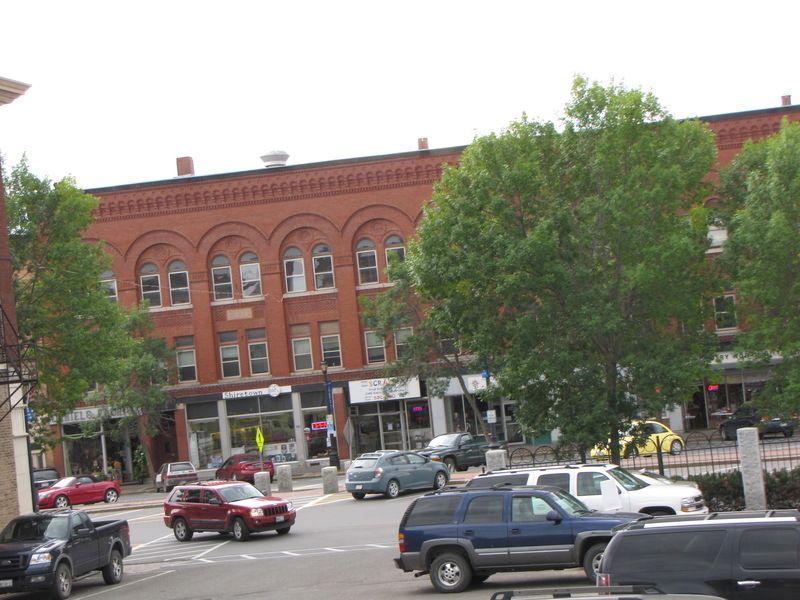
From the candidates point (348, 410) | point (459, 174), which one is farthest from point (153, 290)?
point (459, 174)

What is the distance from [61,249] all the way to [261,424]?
20.3 m

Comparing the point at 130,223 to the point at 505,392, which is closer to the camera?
the point at 505,392

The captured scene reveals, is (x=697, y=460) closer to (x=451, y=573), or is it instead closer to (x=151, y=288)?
(x=451, y=573)

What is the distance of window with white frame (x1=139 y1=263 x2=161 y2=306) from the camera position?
51.2 meters

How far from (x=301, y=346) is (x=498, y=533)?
36.5m

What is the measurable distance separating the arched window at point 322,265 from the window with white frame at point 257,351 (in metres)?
3.99

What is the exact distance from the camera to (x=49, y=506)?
40.1m

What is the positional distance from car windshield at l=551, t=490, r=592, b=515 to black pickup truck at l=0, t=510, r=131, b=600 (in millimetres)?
9393

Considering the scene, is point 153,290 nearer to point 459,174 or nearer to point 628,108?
point 459,174

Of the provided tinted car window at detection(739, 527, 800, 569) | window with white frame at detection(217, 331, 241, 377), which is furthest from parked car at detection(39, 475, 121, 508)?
tinted car window at detection(739, 527, 800, 569)

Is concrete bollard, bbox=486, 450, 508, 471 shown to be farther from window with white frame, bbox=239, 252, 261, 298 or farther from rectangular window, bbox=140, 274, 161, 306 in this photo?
rectangular window, bbox=140, 274, 161, 306

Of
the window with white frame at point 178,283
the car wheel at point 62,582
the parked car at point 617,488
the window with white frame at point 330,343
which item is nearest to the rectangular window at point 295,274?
the window with white frame at point 330,343

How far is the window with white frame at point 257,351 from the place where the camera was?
50875 millimetres

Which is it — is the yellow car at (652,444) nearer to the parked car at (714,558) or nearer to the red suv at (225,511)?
the red suv at (225,511)
